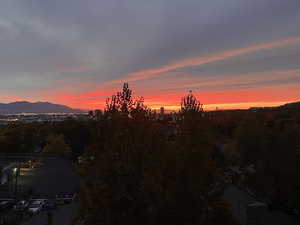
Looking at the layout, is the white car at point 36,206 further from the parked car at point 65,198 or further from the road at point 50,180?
the road at point 50,180

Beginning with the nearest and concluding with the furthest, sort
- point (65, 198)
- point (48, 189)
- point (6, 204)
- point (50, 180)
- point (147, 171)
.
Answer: point (147, 171)
point (6, 204)
point (65, 198)
point (48, 189)
point (50, 180)

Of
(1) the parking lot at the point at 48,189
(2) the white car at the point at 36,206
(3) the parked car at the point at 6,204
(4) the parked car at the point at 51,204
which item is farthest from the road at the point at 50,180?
(3) the parked car at the point at 6,204

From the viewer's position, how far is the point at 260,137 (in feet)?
97.1

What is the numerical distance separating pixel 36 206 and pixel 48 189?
167 inches

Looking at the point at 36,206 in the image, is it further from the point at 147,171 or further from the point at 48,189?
the point at 147,171

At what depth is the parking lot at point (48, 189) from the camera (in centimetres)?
1820

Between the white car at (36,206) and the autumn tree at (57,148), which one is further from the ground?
the autumn tree at (57,148)

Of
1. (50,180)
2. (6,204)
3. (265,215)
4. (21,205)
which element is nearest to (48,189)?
(50,180)

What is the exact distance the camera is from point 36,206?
67.5 feet

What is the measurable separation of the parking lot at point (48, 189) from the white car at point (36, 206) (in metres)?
0.08

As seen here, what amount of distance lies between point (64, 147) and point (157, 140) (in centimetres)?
3558

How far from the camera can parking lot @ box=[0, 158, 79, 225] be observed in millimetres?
18203

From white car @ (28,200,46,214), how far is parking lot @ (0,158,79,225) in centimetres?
8

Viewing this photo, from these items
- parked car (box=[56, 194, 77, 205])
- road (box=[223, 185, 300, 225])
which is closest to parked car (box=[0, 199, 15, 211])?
parked car (box=[56, 194, 77, 205])
